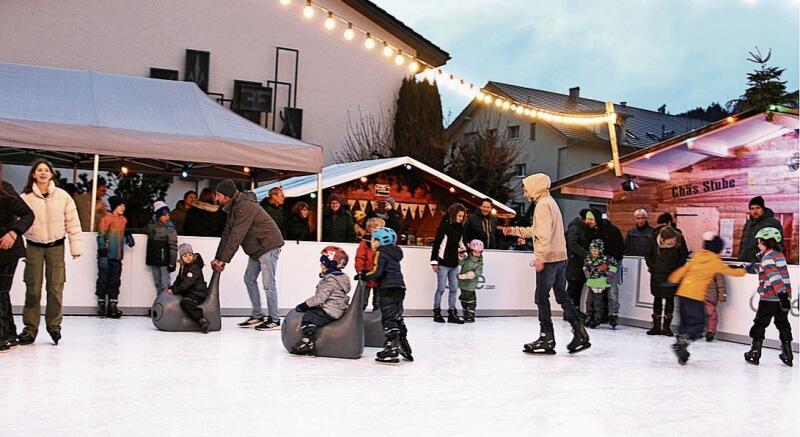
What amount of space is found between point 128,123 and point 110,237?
155 cm

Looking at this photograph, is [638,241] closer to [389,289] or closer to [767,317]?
[767,317]

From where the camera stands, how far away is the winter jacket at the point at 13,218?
23.0 ft

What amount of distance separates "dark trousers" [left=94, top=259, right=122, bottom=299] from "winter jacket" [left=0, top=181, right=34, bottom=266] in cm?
347

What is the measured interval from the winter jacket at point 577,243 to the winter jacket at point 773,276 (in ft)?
11.6

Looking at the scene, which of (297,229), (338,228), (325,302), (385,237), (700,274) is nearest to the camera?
(385,237)

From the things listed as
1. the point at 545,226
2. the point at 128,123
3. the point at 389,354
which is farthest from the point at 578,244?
the point at 128,123

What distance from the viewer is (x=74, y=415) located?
495 cm

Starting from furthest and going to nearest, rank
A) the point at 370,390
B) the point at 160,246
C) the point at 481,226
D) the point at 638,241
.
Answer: the point at 638,241 → the point at 481,226 → the point at 160,246 → the point at 370,390

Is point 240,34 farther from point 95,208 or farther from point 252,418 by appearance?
point 252,418

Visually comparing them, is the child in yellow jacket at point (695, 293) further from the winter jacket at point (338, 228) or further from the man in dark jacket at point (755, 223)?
the winter jacket at point (338, 228)

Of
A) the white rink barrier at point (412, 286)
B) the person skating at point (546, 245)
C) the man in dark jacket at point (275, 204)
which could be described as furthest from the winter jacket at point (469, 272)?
the person skating at point (546, 245)

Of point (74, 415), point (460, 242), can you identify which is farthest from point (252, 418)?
point (460, 242)

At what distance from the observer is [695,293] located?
8.47 meters

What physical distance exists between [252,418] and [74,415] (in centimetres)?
95
